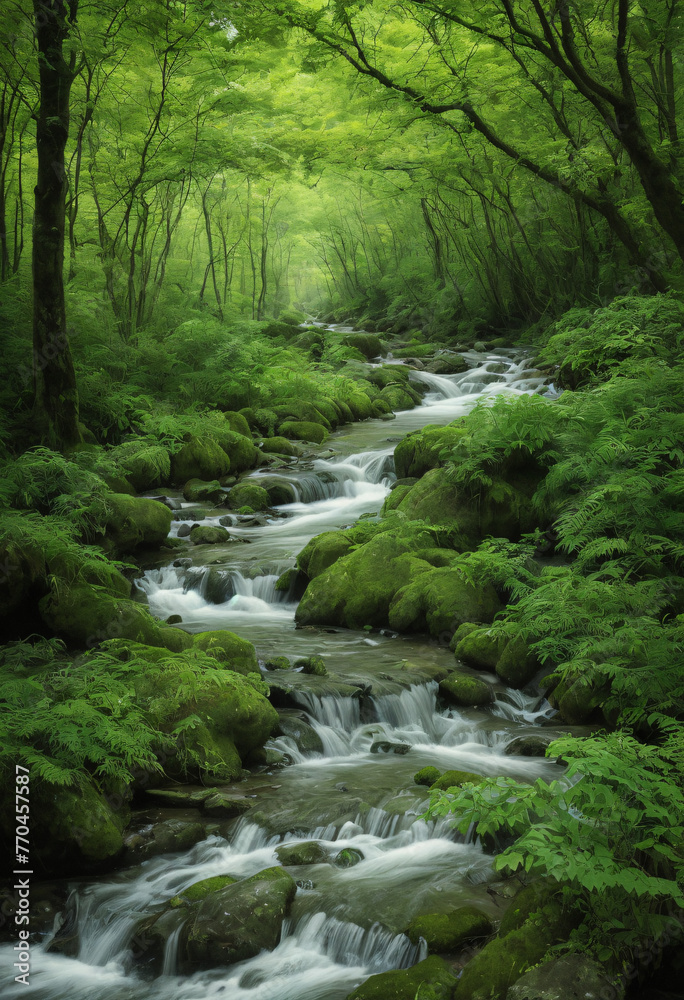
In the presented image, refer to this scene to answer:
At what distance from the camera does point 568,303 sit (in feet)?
63.8

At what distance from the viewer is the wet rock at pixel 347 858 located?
4.38 metres

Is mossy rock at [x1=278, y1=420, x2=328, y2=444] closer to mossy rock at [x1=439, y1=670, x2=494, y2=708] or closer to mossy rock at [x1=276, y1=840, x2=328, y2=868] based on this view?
mossy rock at [x1=439, y1=670, x2=494, y2=708]

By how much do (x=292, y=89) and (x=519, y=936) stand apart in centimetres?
1914

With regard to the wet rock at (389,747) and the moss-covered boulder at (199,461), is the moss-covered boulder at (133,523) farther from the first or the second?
the wet rock at (389,747)

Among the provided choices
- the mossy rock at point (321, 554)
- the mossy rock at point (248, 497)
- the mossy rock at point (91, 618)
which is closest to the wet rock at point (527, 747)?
the mossy rock at point (91, 618)

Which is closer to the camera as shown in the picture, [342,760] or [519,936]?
[519,936]

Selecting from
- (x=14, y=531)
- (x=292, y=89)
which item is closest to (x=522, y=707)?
(x=14, y=531)

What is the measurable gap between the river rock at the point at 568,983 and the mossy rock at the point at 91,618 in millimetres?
4400

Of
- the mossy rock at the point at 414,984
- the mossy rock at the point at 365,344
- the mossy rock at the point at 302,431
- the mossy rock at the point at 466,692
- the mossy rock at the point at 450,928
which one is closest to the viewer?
the mossy rock at the point at 414,984

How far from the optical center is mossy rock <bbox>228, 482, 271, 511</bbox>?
12.0m

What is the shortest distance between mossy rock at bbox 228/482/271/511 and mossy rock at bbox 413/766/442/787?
287 inches

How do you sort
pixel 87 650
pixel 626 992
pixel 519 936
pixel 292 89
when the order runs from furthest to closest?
pixel 292 89, pixel 87 650, pixel 519 936, pixel 626 992

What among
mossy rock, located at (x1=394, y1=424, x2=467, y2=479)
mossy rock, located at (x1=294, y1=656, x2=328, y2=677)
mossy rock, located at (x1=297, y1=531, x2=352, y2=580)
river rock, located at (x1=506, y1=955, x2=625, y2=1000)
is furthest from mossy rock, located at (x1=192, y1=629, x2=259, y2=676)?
mossy rock, located at (x1=394, y1=424, x2=467, y2=479)

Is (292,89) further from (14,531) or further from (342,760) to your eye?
(342,760)
